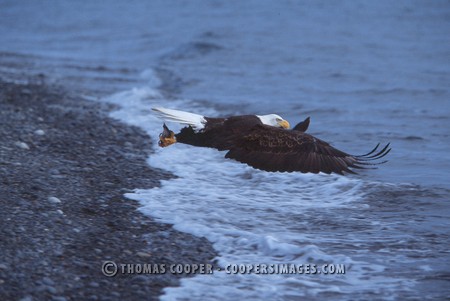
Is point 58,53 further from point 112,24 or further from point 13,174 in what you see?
point 13,174

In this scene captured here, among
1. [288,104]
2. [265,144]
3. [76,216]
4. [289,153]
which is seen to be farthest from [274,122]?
[288,104]

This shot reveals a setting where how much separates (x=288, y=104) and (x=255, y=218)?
6208mm

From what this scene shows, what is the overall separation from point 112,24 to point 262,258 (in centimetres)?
2044

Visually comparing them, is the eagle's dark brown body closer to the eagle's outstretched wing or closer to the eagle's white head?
the eagle's outstretched wing

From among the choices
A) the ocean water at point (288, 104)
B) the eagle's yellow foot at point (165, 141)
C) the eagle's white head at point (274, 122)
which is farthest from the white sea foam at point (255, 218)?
the eagle's white head at point (274, 122)

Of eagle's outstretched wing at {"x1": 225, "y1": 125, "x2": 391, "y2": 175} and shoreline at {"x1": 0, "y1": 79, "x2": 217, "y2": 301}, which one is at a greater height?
eagle's outstretched wing at {"x1": 225, "y1": 125, "x2": 391, "y2": 175}

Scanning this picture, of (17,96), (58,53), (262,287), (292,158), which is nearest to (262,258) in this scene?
(262,287)

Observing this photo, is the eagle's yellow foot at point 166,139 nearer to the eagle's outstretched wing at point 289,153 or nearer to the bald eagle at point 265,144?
the bald eagle at point 265,144

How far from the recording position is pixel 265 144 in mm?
6512

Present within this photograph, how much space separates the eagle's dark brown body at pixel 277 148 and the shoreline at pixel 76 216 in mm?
891

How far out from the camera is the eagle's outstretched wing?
6227 millimetres

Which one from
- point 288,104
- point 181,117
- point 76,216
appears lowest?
point 76,216

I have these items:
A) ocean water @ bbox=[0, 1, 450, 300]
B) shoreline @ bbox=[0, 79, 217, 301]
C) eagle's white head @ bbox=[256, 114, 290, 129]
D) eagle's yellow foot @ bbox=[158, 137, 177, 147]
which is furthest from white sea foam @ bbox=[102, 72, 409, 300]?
eagle's white head @ bbox=[256, 114, 290, 129]

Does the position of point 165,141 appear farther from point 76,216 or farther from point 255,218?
point 76,216
